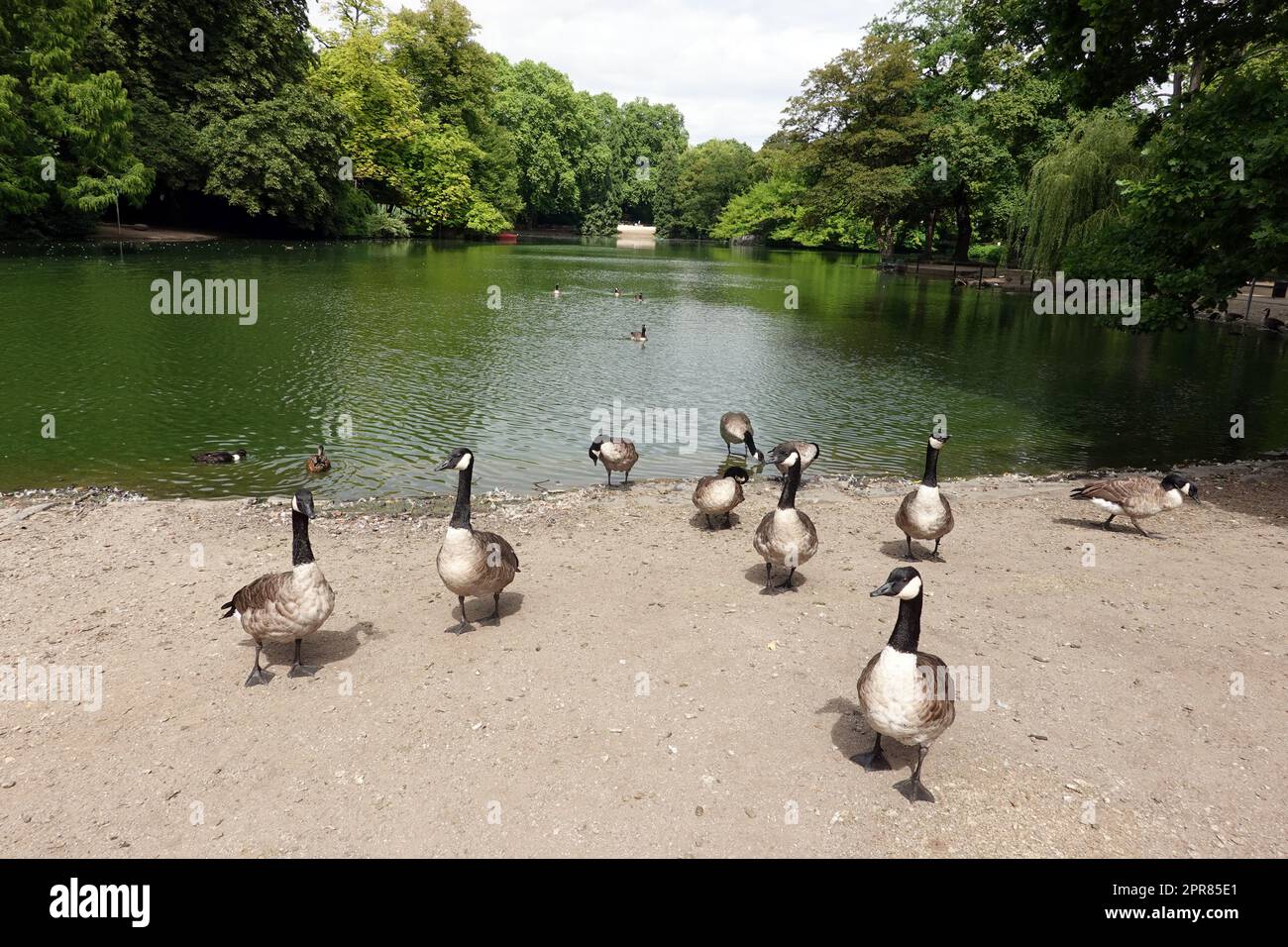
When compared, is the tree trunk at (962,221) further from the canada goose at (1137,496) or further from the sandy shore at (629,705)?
the sandy shore at (629,705)

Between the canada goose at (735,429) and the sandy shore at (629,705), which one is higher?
the canada goose at (735,429)

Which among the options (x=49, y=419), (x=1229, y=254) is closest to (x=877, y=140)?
(x=1229, y=254)

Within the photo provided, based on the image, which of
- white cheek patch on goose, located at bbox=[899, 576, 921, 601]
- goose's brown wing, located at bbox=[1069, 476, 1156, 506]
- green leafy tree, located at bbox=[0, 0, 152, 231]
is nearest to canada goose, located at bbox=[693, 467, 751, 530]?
goose's brown wing, located at bbox=[1069, 476, 1156, 506]

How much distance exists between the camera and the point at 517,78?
4370 inches

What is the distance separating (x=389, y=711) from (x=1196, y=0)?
74.6 feet

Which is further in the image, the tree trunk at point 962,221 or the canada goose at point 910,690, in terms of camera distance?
the tree trunk at point 962,221

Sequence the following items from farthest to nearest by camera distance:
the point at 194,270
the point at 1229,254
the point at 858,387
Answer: the point at 194,270 < the point at 858,387 < the point at 1229,254

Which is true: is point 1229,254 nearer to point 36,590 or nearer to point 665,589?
point 665,589

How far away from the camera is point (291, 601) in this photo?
7531 mm

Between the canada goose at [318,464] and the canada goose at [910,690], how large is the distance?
12766mm

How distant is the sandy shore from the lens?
5727mm

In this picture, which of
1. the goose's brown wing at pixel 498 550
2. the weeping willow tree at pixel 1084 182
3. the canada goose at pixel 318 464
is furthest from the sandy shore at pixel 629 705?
the weeping willow tree at pixel 1084 182

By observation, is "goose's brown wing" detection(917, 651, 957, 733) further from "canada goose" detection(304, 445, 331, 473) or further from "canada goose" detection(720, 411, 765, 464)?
"canada goose" detection(304, 445, 331, 473)

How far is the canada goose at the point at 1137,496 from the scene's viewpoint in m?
12.4
